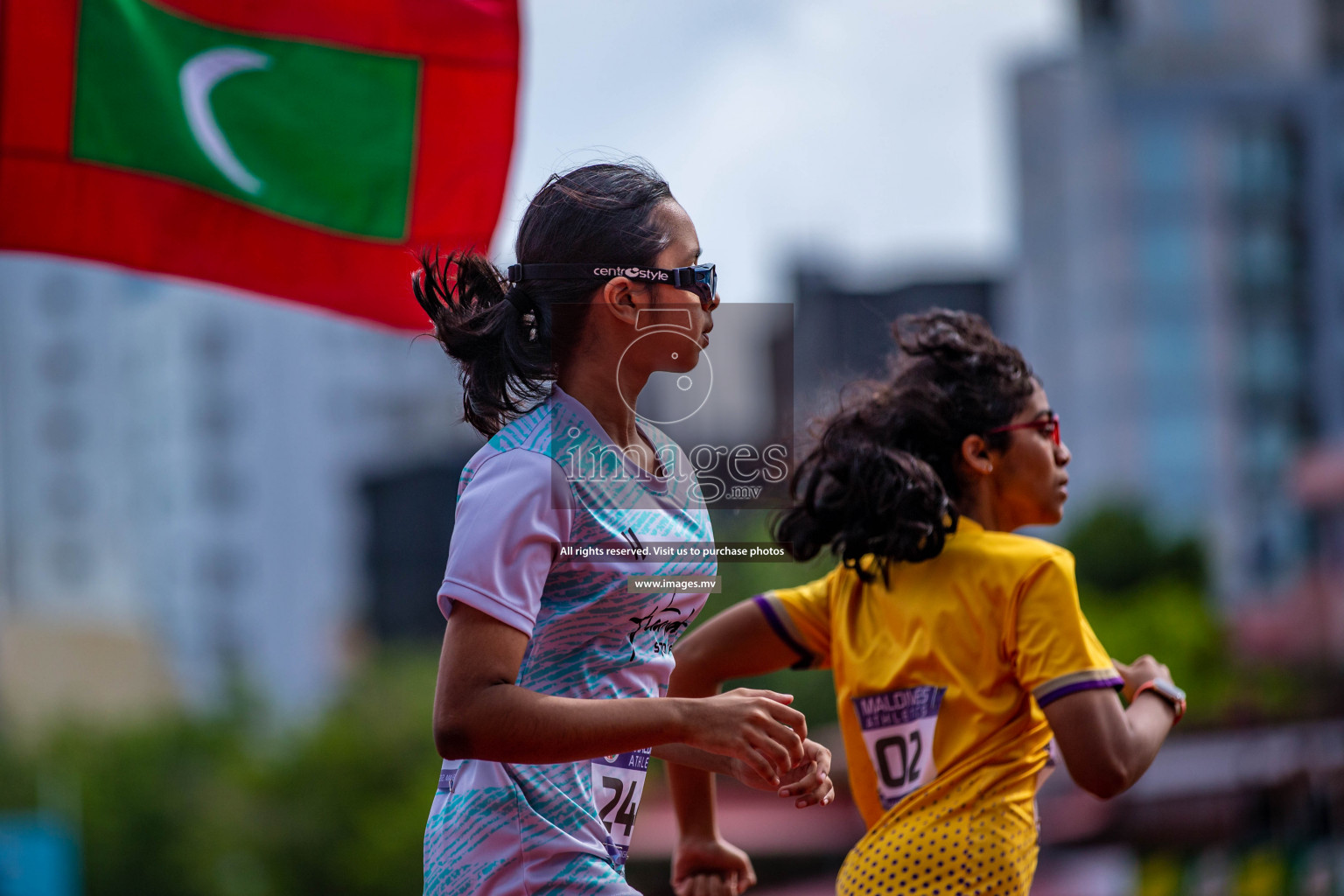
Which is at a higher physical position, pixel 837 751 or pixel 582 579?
pixel 582 579

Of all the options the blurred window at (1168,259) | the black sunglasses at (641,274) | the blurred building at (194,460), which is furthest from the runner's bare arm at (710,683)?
the blurred building at (194,460)

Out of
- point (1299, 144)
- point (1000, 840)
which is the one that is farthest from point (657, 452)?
point (1299, 144)

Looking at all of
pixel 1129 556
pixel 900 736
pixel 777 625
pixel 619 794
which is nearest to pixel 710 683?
pixel 777 625

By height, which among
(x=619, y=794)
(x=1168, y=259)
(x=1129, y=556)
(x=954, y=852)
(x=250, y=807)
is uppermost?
(x=1168, y=259)

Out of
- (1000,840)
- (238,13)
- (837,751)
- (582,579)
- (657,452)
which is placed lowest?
(837,751)

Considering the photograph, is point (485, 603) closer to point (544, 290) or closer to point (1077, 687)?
point (544, 290)

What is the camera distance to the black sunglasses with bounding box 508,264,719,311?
2.16 metres

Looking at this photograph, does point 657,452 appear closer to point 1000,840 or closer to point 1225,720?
point 1000,840

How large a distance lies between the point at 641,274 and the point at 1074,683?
97 centimetres

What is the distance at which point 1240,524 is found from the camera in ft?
155

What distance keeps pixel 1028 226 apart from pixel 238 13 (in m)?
50.9

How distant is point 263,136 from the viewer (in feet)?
13.8

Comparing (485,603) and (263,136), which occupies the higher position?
(263,136)

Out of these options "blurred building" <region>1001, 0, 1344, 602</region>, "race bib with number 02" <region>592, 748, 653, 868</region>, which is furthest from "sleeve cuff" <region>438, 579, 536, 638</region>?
"blurred building" <region>1001, 0, 1344, 602</region>
